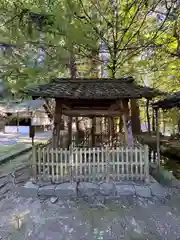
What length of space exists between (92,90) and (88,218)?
3704 mm

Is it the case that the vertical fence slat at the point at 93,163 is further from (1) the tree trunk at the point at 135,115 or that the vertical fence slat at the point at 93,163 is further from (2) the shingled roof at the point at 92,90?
(1) the tree trunk at the point at 135,115

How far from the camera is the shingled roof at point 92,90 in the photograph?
5.99m

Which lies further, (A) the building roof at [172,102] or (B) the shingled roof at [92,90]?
(A) the building roof at [172,102]

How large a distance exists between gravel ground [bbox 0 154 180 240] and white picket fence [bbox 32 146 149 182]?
2.36 feet

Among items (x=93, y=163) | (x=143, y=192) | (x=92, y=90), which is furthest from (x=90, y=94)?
(x=143, y=192)

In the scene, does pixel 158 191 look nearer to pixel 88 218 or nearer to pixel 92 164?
pixel 92 164

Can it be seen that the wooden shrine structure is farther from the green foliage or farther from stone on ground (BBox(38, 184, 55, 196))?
the green foliage

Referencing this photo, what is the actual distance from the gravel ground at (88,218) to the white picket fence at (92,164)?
0.72 metres

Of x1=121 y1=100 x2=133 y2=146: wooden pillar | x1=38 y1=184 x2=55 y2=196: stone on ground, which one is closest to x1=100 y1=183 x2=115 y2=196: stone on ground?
x1=38 y1=184 x2=55 y2=196: stone on ground

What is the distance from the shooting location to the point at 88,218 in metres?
4.41

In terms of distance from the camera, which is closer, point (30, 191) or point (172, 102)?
point (30, 191)

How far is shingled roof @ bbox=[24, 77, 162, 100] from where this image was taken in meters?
5.99

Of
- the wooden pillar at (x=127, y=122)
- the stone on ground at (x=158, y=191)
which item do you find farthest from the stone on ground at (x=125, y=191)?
the wooden pillar at (x=127, y=122)

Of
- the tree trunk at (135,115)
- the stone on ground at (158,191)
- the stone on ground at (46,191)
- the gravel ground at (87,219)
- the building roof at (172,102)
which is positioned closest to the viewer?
the gravel ground at (87,219)
